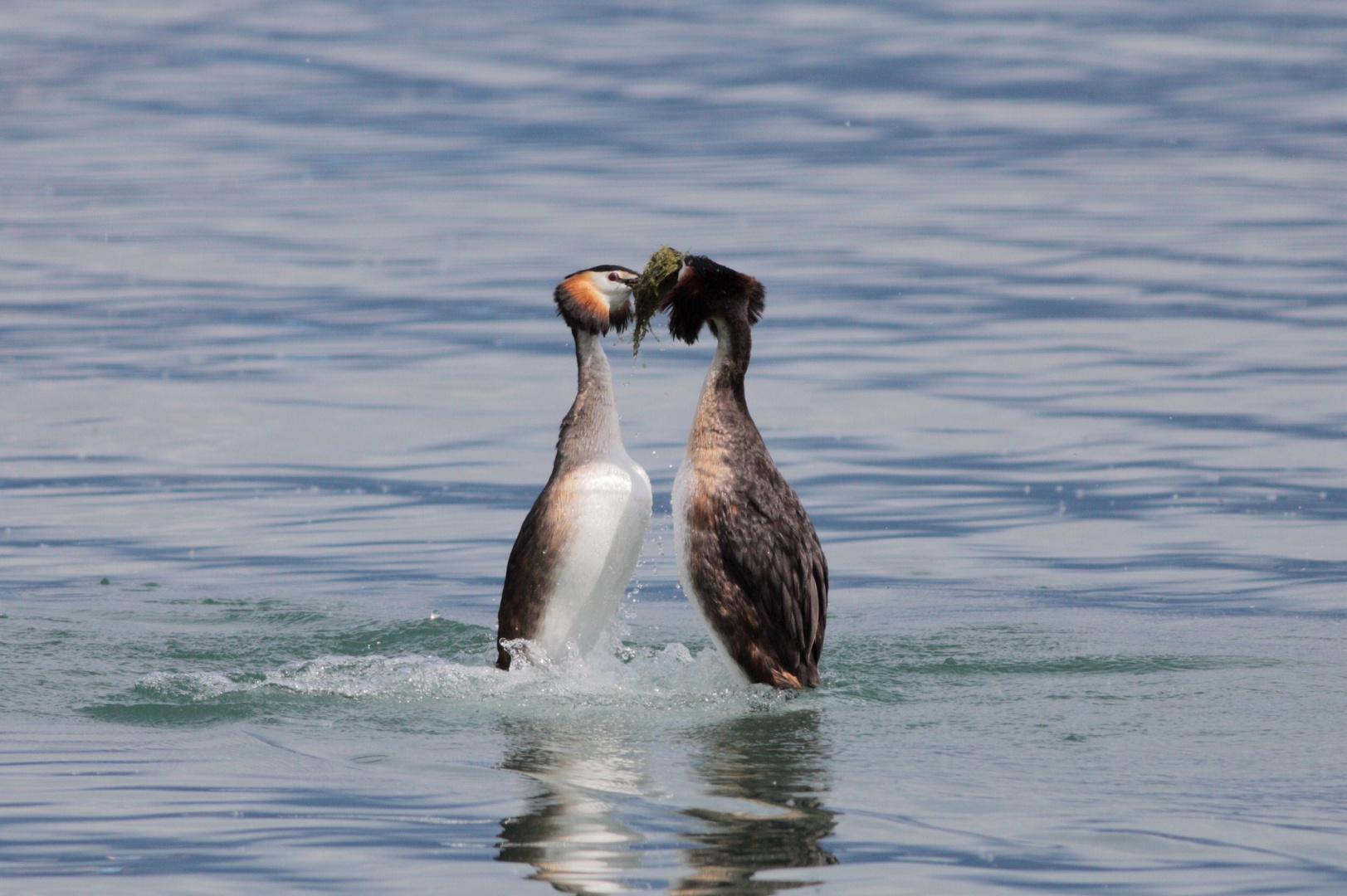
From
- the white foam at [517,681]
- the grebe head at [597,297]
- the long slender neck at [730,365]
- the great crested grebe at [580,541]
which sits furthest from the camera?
the grebe head at [597,297]

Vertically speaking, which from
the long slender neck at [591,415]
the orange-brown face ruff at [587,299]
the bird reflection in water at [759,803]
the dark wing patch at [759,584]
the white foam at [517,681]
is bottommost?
the white foam at [517,681]

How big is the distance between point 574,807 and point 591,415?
9.53 feet

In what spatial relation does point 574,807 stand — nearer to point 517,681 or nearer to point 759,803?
point 759,803

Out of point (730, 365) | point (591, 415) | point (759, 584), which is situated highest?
point (730, 365)

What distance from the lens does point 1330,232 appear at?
21797 mm

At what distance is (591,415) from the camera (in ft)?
30.5

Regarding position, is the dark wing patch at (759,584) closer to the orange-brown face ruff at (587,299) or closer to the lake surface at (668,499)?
the lake surface at (668,499)

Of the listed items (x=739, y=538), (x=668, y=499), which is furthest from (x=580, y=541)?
(x=668, y=499)

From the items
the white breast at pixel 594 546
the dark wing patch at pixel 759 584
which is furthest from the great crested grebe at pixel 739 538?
the white breast at pixel 594 546

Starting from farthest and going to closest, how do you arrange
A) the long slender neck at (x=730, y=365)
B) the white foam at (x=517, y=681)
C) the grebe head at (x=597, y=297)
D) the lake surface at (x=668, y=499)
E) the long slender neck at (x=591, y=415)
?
the grebe head at (x=597, y=297)
the long slender neck at (x=591, y=415)
the long slender neck at (x=730, y=365)
the white foam at (x=517, y=681)
the lake surface at (x=668, y=499)

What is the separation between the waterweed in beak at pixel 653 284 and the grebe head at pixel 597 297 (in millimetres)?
64

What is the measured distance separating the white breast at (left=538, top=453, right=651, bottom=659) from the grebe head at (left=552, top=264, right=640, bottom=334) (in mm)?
663

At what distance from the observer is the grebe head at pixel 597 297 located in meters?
9.44

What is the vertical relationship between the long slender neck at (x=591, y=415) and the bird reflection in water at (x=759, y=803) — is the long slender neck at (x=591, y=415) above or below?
above
